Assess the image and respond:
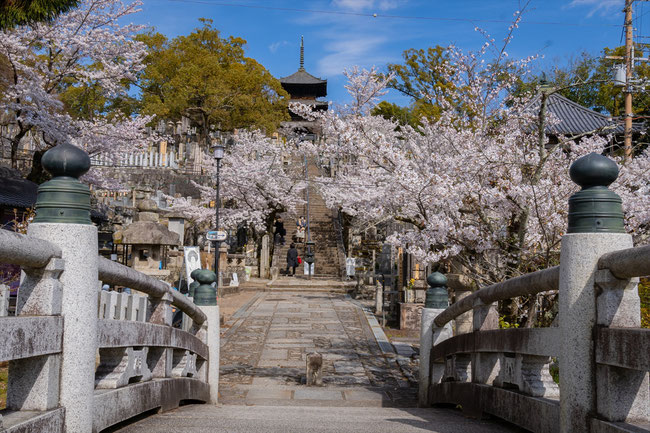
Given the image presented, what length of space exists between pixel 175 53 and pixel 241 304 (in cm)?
2372

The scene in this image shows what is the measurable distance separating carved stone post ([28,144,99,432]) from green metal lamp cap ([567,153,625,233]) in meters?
2.70

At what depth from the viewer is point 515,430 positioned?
4.45 m

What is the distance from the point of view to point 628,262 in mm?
2918

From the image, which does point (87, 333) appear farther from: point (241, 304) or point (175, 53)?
point (175, 53)

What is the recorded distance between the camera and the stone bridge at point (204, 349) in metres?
3.02

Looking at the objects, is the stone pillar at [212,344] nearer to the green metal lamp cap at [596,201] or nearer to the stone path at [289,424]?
the stone path at [289,424]

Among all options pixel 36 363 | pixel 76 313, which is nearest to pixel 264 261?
pixel 76 313

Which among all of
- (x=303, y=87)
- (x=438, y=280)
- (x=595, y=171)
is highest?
(x=303, y=87)

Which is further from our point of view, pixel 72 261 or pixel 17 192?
pixel 17 192

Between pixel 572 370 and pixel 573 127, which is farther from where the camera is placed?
pixel 573 127

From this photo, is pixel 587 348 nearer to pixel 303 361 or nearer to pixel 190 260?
pixel 303 361

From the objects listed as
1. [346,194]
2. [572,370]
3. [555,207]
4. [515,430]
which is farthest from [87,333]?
[346,194]

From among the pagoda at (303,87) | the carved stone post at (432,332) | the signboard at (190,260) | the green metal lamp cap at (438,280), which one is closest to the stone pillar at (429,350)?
the carved stone post at (432,332)

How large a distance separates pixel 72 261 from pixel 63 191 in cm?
38
